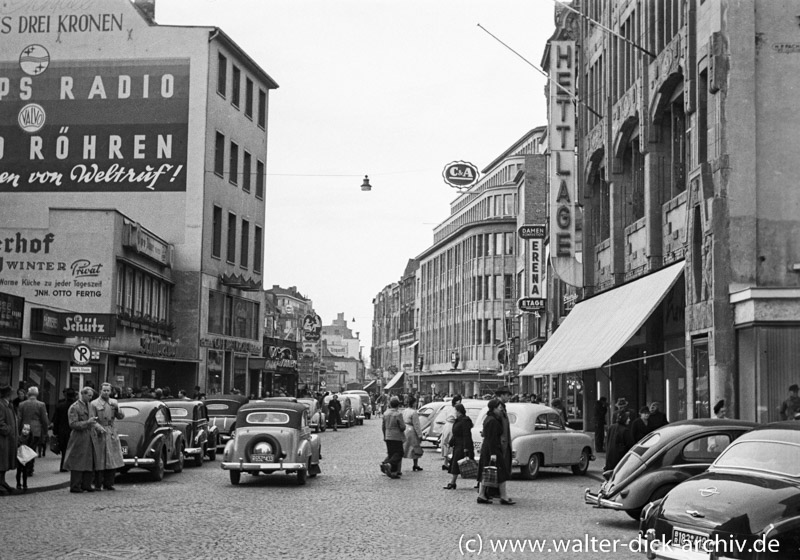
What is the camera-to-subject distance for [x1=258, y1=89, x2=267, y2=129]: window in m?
60.2

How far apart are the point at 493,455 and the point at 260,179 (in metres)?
44.3

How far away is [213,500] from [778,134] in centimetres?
1449

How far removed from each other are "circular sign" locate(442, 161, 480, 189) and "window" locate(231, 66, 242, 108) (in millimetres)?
24090

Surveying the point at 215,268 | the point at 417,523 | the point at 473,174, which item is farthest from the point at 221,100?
the point at 417,523

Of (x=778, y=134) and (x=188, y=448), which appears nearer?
(x=778, y=134)

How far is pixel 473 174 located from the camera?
7750 cm

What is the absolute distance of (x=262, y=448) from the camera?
68.8ft

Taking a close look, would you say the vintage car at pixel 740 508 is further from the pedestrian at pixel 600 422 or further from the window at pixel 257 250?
the window at pixel 257 250

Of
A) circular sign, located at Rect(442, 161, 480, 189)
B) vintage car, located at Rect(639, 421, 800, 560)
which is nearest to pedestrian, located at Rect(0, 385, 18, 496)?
vintage car, located at Rect(639, 421, 800, 560)

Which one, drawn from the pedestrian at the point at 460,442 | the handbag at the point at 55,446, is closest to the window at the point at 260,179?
the handbag at the point at 55,446

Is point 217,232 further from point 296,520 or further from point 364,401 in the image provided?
point 296,520

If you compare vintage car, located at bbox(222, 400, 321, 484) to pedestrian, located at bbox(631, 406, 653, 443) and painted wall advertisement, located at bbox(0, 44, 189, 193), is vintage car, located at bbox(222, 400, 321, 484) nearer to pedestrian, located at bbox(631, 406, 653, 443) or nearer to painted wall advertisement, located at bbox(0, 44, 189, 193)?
pedestrian, located at bbox(631, 406, 653, 443)

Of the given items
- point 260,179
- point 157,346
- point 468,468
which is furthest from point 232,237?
point 468,468

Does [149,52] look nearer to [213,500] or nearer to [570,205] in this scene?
[570,205]
